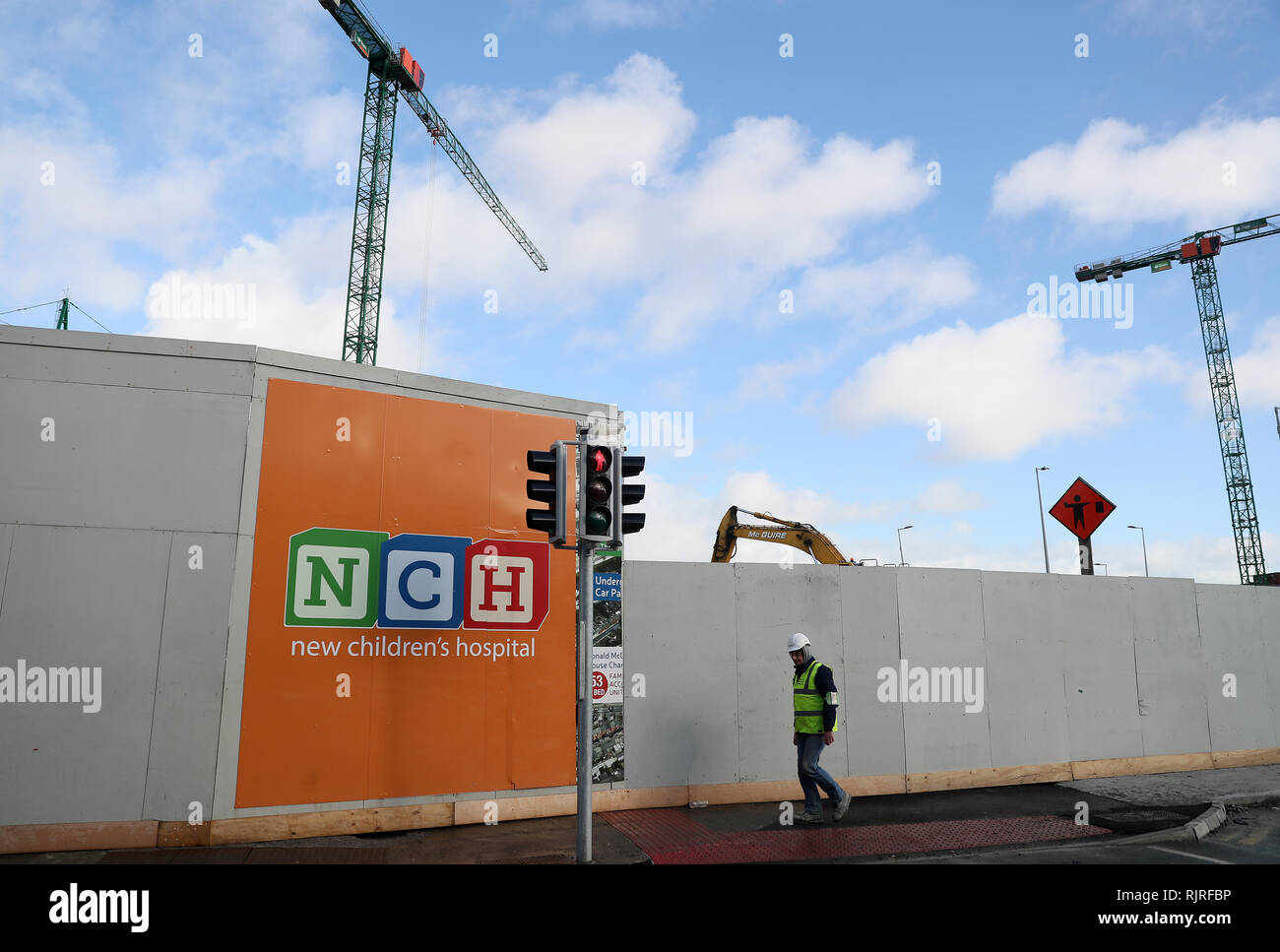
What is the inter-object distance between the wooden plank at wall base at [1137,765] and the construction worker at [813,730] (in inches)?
205

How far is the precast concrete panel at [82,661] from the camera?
23.3ft

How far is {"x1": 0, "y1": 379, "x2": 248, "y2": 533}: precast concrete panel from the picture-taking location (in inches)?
296

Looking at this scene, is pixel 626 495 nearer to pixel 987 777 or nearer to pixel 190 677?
pixel 190 677

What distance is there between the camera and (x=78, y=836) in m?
7.09
